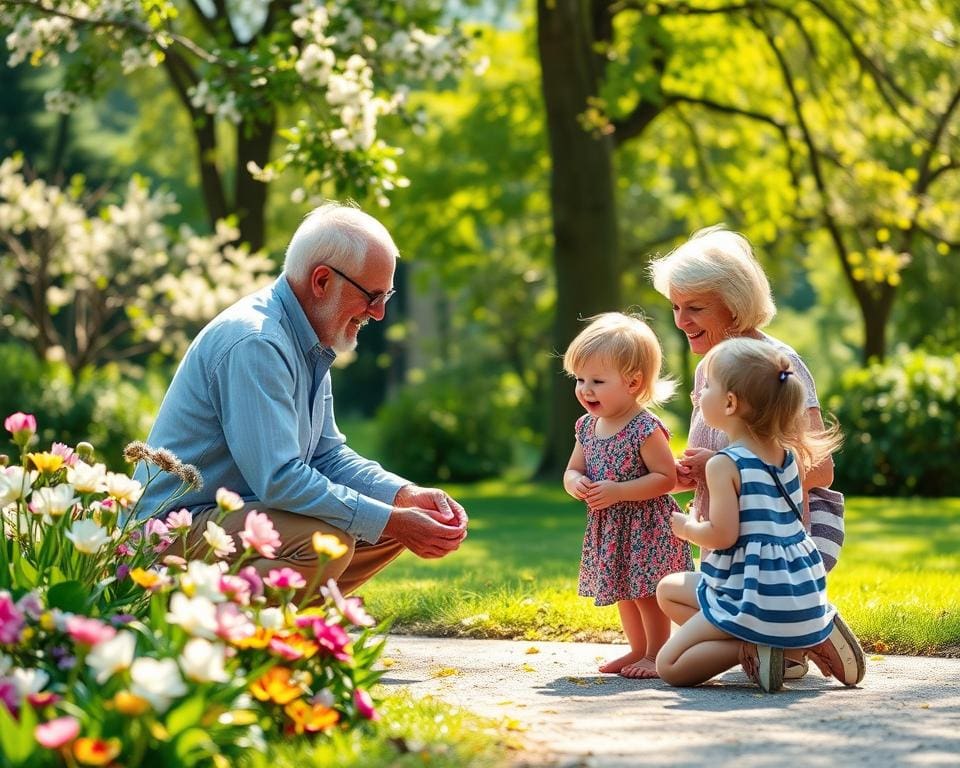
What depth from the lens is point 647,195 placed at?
94.2 ft

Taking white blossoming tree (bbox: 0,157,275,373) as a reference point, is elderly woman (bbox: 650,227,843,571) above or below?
below

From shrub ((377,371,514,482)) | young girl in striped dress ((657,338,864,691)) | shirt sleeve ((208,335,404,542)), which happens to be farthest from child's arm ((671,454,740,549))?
shrub ((377,371,514,482))

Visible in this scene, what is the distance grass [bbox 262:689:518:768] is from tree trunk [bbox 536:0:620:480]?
1160 centimetres

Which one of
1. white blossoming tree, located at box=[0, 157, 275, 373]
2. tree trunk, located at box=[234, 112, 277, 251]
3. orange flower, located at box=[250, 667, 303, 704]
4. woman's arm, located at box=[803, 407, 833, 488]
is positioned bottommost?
orange flower, located at box=[250, 667, 303, 704]

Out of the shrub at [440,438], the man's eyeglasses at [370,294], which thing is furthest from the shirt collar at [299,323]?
the shrub at [440,438]

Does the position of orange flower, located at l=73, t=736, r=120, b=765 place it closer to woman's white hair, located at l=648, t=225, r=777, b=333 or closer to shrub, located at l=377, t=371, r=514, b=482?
woman's white hair, located at l=648, t=225, r=777, b=333

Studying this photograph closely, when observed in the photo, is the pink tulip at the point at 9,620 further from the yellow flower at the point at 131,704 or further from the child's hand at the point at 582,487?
the child's hand at the point at 582,487

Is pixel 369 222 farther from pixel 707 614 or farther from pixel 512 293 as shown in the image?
pixel 512 293

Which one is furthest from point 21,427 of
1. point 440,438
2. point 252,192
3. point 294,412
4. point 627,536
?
point 440,438

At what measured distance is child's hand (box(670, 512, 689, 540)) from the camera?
15.5 ft

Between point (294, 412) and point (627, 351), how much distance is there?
1220mm

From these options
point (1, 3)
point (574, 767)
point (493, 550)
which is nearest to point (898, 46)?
point (493, 550)

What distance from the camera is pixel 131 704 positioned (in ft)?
9.13

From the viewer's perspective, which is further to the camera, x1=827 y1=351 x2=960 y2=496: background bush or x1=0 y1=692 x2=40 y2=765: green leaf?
x1=827 y1=351 x2=960 y2=496: background bush
